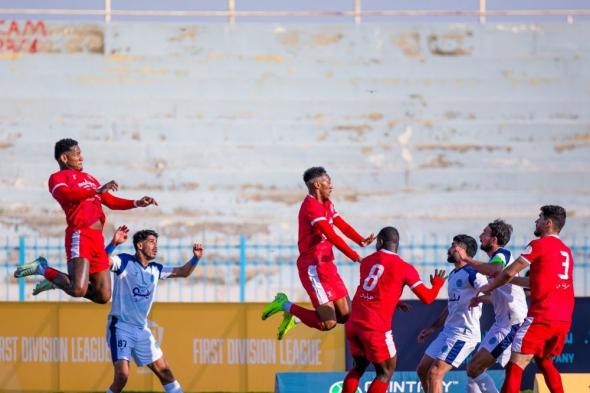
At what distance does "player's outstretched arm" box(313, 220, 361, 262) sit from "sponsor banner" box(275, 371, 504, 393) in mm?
1997

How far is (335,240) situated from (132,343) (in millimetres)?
2504

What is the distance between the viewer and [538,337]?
35.7 ft

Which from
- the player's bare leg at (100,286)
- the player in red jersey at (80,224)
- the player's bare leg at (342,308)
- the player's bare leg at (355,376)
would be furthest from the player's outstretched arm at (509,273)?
the player's bare leg at (100,286)

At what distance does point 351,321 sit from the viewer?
1092 cm

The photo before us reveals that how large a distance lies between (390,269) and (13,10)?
50.4ft

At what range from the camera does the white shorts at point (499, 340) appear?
11.7 meters

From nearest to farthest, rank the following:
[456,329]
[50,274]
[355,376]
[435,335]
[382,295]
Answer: [382,295], [355,376], [456,329], [50,274], [435,335]

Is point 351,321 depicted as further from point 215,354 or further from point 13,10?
point 13,10

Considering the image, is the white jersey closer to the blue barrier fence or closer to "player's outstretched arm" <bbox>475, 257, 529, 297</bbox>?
"player's outstretched arm" <bbox>475, 257, 529, 297</bbox>

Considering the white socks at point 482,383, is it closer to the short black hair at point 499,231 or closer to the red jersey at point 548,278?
the red jersey at point 548,278

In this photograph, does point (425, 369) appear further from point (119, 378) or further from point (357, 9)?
point (357, 9)

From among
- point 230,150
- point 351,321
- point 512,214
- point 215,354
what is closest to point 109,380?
point 215,354

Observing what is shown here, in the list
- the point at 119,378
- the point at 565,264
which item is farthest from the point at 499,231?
the point at 119,378

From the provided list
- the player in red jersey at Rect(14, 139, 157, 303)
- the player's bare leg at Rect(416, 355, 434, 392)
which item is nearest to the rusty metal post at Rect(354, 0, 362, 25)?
the player in red jersey at Rect(14, 139, 157, 303)
